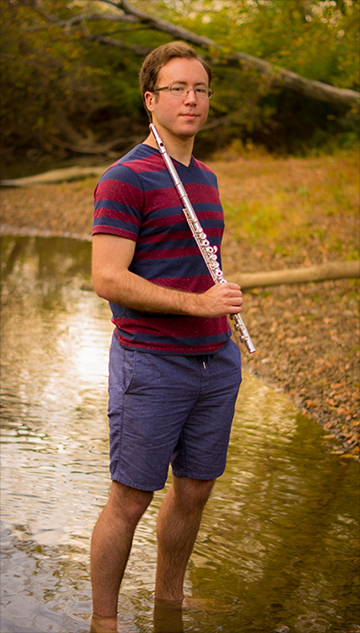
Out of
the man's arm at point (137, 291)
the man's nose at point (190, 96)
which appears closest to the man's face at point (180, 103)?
the man's nose at point (190, 96)

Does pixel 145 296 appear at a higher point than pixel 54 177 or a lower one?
lower

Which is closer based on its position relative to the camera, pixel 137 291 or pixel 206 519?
pixel 137 291

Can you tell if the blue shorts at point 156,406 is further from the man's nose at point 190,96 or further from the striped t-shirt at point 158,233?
the man's nose at point 190,96

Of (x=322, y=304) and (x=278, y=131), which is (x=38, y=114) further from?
(x=322, y=304)

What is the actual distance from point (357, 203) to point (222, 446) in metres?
9.52

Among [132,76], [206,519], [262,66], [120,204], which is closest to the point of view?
[120,204]

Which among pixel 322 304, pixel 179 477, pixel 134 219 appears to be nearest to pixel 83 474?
pixel 179 477

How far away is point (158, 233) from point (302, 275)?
594 cm

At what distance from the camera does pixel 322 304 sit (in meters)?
7.67

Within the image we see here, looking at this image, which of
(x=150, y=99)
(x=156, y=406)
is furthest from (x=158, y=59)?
(x=156, y=406)

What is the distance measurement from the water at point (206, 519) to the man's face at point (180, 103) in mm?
1792

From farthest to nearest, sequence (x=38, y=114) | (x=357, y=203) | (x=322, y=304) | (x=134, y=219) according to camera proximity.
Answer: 1. (x=38, y=114)
2. (x=357, y=203)
3. (x=322, y=304)
4. (x=134, y=219)

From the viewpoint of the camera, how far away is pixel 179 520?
8.58ft

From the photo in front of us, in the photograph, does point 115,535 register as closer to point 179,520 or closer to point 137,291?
point 179,520
